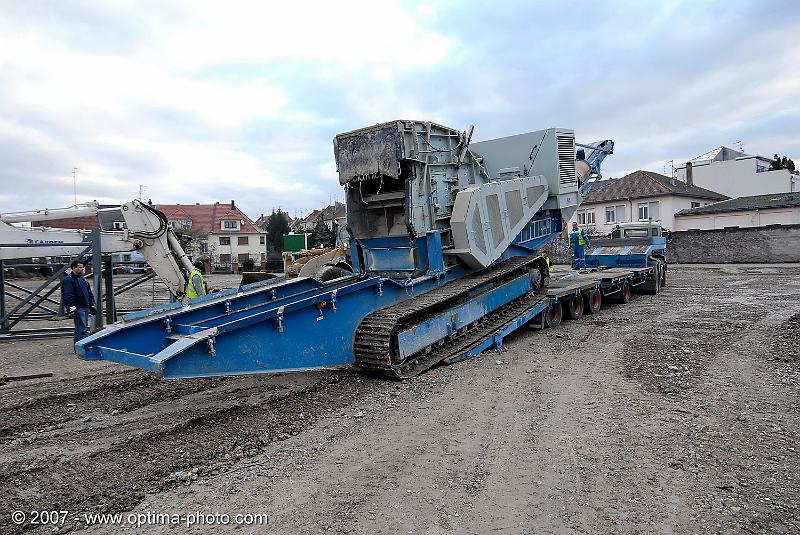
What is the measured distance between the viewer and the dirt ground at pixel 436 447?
3521 mm

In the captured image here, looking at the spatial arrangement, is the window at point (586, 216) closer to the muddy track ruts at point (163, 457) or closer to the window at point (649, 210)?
the window at point (649, 210)

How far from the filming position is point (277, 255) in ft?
162

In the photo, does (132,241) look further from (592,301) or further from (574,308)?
(592,301)

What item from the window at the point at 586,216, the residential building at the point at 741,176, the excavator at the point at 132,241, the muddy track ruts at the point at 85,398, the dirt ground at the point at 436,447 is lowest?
the dirt ground at the point at 436,447

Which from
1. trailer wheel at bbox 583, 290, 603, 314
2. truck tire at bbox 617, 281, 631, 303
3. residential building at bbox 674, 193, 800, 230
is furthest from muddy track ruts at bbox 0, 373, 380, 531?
residential building at bbox 674, 193, 800, 230

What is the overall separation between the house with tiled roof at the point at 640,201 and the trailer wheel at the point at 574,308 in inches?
1083

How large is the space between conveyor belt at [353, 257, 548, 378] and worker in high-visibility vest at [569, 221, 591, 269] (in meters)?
7.39

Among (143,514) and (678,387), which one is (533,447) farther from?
(143,514)

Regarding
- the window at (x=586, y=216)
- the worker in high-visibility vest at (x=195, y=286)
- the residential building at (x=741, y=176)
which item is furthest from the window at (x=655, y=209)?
the worker in high-visibility vest at (x=195, y=286)

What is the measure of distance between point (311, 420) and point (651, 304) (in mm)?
10738

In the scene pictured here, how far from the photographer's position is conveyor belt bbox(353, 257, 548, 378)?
6383 millimetres

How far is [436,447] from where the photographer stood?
4.63 meters

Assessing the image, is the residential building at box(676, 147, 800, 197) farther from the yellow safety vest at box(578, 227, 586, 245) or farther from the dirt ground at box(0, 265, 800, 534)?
the dirt ground at box(0, 265, 800, 534)

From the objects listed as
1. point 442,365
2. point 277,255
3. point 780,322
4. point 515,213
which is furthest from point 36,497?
point 277,255
